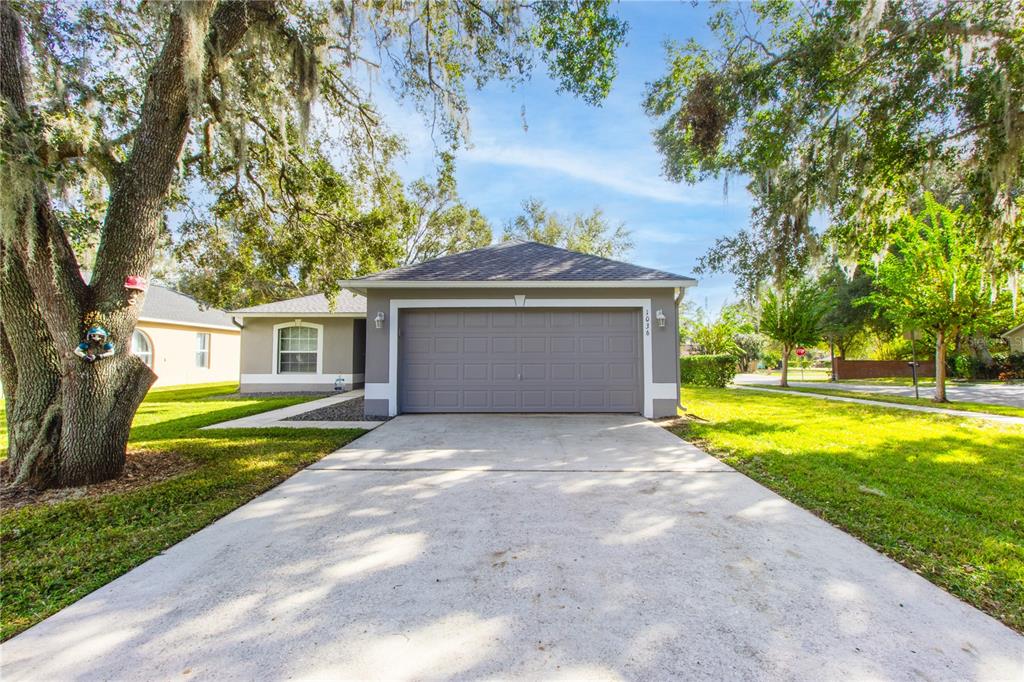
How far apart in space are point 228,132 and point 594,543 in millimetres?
6676

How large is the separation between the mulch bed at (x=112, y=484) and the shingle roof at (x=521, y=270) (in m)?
3.88

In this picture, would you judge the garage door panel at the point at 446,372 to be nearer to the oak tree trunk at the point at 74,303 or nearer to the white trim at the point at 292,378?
the oak tree trunk at the point at 74,303

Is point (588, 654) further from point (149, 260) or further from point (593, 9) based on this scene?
point (593, 9)

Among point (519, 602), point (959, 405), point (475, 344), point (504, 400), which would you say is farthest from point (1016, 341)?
point (519, 602)

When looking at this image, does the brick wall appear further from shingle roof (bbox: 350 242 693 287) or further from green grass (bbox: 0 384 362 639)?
green grass (bbox: 0 384 362 639)

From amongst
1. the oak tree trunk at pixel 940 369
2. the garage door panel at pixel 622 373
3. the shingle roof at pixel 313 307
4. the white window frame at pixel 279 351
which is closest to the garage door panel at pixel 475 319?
the garage door panel at pixel 622 373

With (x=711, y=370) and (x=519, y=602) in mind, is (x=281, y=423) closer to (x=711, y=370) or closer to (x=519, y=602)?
(x=519, y=602)

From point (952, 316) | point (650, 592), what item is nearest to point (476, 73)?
point (650, 592)

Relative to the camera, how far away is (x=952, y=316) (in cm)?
987

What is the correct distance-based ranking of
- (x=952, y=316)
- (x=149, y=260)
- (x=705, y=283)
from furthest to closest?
(x=952, y=316) < (x=705, y=283) < (x=149, y=260)

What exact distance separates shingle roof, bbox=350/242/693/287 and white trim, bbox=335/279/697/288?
0.03 metres

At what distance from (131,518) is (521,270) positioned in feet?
20.9

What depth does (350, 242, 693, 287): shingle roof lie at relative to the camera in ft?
25.4

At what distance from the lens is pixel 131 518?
3271 millimetres
